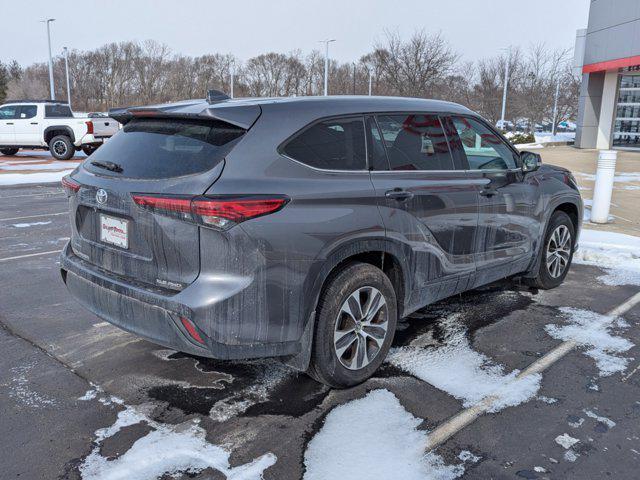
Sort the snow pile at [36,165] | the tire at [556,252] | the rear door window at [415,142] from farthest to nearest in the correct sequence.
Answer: the snow pile at [36,165], the tire at [556,252], the rear door window at [415,142]

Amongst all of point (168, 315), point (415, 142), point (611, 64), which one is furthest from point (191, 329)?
point (611, 64)

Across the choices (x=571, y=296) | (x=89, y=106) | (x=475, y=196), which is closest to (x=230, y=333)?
(x=475, y=196)

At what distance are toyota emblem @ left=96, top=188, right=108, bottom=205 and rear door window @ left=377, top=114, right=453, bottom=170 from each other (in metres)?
1.74

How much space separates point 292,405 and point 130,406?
36.7 inches

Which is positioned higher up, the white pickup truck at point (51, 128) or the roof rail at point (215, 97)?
the roof rail at point (215, 97)

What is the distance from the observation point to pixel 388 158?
382 cm

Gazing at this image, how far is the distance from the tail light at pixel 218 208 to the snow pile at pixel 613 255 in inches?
180

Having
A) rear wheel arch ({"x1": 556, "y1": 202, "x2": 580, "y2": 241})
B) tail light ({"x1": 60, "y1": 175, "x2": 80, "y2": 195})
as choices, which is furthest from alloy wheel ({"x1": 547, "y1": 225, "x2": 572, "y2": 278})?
tail light ({"x1": 60, "y1": 175, "x2": 80, "y2": 195})

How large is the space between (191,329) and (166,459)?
63cm

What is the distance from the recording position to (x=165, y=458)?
291 cm

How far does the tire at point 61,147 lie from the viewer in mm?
20375

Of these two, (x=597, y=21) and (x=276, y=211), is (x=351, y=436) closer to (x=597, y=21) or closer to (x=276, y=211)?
(x=276, y=211)

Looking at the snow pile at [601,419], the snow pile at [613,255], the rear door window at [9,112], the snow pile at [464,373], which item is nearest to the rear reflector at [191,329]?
the snow pile at [464,373]

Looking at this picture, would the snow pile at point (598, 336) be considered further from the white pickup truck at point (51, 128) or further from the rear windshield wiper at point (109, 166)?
the white pickup truck at point (51, 128)
